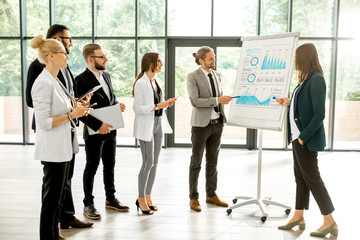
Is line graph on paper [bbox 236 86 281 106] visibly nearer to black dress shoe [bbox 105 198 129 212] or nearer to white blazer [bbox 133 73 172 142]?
white blazer [bbox 133 73 172 142]

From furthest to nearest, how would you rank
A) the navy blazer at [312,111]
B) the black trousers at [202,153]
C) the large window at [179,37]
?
the large window at [179,37]
the black trousers at [202,153]
the navy blazer at [312,111]

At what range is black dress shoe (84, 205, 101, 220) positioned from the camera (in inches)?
130

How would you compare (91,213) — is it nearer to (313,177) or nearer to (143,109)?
(143,109)

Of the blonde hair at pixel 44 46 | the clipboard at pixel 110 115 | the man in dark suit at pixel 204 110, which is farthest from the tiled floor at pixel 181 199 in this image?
the blonde hair at pixel 44 46

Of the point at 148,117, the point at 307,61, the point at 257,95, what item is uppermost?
the point at 307,61

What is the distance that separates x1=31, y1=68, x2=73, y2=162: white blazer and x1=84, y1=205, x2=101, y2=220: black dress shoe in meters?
1.16

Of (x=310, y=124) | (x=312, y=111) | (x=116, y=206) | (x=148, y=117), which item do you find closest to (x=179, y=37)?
(x=148, y=117)

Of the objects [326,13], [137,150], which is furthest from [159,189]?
[326,13]

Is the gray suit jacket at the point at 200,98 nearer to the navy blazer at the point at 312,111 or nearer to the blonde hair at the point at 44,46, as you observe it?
the navy blazer at the point at 312,111

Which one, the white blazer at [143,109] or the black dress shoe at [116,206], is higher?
the white blazer at [143,109]

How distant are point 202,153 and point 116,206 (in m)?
1.07

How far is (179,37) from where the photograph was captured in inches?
293

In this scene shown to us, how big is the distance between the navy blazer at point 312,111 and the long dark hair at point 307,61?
5 centimetres

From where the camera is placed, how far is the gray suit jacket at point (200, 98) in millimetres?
3521
